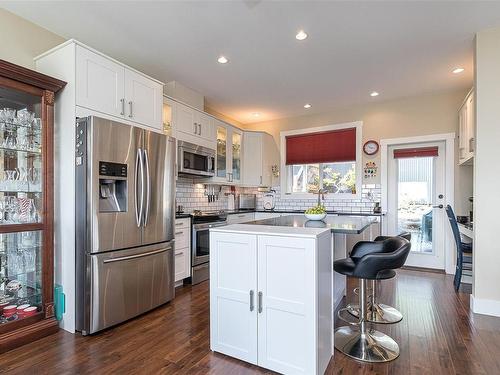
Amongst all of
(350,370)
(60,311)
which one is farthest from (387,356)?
(60,311)

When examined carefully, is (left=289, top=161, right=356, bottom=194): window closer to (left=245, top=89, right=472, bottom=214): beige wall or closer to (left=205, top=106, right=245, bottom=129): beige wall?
(left=245, top=89, right=472, bottom=214): beige wall

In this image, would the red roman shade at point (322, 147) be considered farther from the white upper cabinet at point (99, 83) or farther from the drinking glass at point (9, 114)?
the drinking glass at point (9, 114)

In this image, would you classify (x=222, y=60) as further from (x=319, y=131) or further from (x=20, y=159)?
(x=319, y=131)

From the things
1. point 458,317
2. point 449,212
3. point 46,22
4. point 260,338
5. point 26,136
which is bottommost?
point 458,317

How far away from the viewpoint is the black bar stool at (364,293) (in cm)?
204

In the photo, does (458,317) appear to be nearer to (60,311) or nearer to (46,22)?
(60,311)

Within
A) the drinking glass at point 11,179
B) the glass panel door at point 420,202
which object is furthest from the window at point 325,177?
the drinking glass at point 11,179

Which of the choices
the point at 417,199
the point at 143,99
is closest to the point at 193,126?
the point at 143,99

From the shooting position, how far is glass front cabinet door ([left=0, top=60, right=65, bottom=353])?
238cm

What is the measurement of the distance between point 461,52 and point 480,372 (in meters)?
3.23

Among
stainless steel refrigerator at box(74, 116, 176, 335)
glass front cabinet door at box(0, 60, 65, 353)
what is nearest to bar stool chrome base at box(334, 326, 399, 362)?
stainless steel refrigerator at box(74, 116, 176, 335)

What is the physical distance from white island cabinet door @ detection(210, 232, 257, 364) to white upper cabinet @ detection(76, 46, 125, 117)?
5.46 ft

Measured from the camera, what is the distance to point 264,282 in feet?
6.39

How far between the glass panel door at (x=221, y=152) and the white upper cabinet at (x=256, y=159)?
631mm
